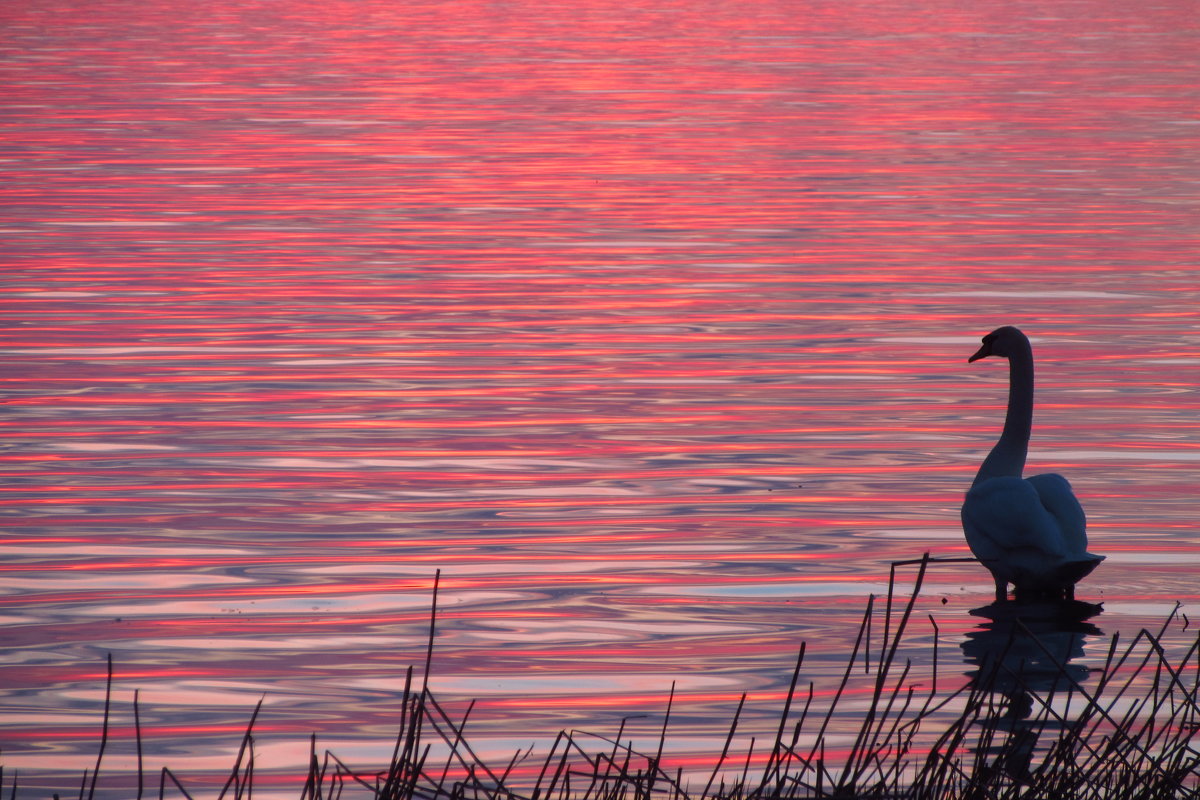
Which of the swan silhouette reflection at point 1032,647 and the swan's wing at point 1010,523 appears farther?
the swan's wing at point 1010,523

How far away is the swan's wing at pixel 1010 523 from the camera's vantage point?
8.54 m

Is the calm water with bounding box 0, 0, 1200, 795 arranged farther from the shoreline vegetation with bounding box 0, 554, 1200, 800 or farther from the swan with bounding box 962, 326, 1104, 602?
the swan with bounding box 962, 326, 1104, 602

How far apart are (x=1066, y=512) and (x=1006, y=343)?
186 centimetres

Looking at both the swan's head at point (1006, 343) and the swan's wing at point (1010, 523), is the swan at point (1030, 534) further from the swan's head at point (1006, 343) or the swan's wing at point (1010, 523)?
the swan's head at point (1006, 343)

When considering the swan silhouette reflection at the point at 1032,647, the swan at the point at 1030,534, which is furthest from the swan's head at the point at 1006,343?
the swan silhouette reflection at the point at 1032,647

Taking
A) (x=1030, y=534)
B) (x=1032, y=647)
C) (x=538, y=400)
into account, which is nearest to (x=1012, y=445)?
(x=1030, y=534)

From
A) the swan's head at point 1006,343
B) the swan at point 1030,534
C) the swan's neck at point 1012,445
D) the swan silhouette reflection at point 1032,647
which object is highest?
the swan's head at point 1006,343

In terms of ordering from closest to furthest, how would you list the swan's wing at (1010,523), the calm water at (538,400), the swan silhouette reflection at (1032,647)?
the swan silhouette reflection at (1032,647)
the calm water at (538,400)
the swan's wing at (1010,523)

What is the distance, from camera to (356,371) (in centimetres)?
1379

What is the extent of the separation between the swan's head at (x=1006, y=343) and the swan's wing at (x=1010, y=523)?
4.47ft

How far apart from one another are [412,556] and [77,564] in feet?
4.82

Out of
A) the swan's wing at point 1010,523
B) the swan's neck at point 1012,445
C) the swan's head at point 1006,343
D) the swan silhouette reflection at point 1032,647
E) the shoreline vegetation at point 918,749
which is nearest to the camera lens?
the shoreline vegetation at point 918,749

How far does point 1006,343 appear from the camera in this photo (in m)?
10.3

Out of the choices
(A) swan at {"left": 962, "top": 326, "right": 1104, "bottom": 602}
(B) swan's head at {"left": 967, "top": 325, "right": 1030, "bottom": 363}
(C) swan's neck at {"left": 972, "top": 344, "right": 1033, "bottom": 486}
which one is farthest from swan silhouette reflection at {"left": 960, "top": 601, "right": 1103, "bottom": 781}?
(B) swan's head at {"left": 967, "top": 325, "right": 1030, "bottom": 363}
